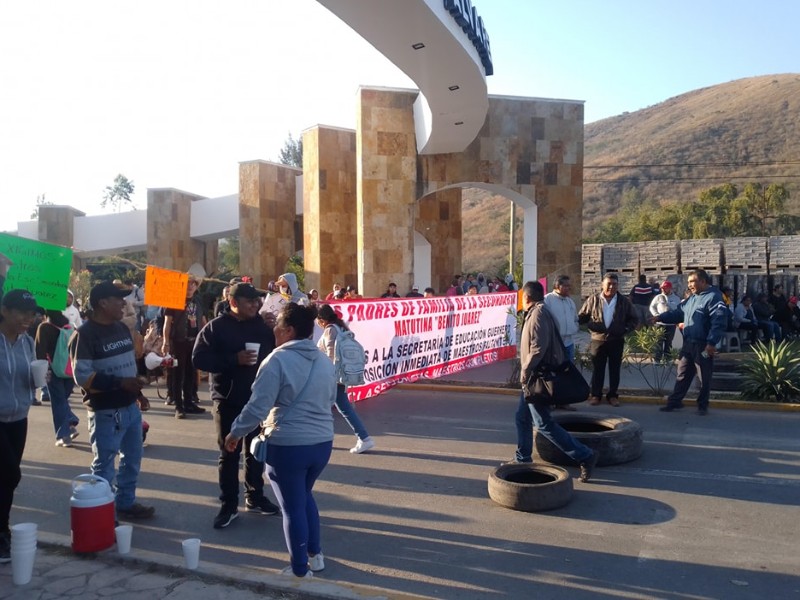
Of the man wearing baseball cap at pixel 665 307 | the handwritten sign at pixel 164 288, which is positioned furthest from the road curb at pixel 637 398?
the handwritten sign at pixel 164 288

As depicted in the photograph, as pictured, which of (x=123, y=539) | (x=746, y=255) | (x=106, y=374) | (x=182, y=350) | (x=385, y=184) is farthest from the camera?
(x=746, y=255)

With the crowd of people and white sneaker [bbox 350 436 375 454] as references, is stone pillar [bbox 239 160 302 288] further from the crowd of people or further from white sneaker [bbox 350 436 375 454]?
white sneaker [bbox 350 436 375 454]

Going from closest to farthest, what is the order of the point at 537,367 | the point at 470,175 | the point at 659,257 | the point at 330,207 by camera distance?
the point at 537,367
the point at 470,175
the point at 659,257
the point at 330,207

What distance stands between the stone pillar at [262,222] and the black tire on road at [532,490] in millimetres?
22262

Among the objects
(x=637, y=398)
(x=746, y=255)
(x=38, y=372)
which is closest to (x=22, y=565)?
(x=38, y=372)

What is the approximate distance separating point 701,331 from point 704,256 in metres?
14.1

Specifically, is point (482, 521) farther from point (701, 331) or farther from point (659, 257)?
point (659, 257)

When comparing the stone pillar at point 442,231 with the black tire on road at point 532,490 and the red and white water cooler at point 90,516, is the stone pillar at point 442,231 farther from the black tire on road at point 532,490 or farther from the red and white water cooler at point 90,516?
the red and white water cooler at point 90,516

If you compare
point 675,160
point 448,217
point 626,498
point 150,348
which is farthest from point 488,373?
point 675,160

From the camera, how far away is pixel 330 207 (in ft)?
75.7

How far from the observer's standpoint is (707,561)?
473 cm

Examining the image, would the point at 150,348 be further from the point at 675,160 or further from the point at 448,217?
the point at 675,160

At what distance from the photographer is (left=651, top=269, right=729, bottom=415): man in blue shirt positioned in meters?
8.86

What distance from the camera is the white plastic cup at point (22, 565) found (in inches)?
172
